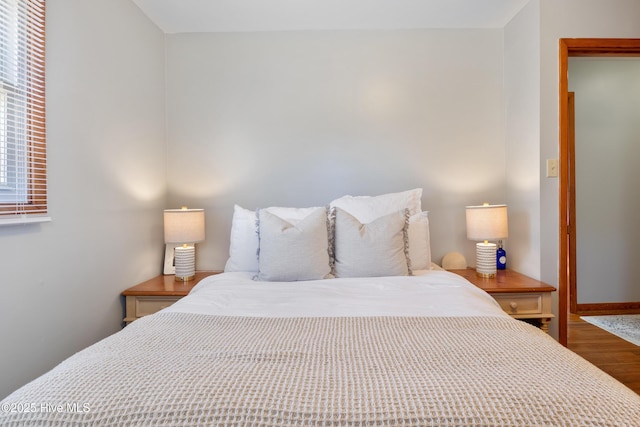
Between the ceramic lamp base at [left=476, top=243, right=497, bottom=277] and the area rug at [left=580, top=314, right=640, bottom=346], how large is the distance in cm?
152

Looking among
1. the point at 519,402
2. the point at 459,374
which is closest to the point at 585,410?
the point at 519,402

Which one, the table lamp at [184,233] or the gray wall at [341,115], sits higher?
the gray wall at [341,115]

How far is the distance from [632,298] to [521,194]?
2.14 m

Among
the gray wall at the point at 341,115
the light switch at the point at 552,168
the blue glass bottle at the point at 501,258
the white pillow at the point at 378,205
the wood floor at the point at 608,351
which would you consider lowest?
the wood floor at the point at 608,351

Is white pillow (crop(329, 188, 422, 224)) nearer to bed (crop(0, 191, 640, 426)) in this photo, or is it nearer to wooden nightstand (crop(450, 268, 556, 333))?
wooden nightstand (crop(450, 268, 556, 333))

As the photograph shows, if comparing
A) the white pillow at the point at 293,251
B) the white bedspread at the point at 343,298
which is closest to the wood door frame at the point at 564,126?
the white bedspread at the point at 343,298

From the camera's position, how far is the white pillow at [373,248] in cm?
181

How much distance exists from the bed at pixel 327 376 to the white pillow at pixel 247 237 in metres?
0.75

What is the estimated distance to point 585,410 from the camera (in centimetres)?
66

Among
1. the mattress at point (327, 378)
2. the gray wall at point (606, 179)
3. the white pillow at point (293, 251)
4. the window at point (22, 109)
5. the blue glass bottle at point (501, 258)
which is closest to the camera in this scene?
the mattress at point (327, 378)

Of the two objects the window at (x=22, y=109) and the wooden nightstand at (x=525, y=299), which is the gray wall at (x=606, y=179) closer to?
the wooden nightstand at (x=525, y=299)

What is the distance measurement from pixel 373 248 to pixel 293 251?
43 centimetres

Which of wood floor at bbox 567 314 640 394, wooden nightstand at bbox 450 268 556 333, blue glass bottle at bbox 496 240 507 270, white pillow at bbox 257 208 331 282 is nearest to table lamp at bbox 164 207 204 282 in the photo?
white pillow at bbox 257 208 331 282

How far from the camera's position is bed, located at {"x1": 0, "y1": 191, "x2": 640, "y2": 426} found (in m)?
0.65
